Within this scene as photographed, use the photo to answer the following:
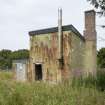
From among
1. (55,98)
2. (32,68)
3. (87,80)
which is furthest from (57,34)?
(55,98)

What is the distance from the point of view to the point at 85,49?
21.1 m

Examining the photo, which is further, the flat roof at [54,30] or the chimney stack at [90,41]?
the chimney stack at [90,41]

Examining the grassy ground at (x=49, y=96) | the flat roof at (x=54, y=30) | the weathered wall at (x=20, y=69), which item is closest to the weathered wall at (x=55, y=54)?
the flat roof at (x=54, y=30)

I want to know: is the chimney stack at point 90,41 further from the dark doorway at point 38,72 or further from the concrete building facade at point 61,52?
the dark doorway at point 38,72

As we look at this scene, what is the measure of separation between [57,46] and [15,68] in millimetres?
5686

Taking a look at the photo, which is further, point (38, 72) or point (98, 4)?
point (38, 72)

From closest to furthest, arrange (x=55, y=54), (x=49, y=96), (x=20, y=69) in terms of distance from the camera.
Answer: (x=49, y=96), (x=55, y=54), (x=20, y=69)

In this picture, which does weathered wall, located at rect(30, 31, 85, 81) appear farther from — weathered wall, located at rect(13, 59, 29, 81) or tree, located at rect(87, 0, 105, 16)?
tree, located at rect(87, 0, 105, 16)

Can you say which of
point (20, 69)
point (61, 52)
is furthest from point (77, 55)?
point (20, 69)

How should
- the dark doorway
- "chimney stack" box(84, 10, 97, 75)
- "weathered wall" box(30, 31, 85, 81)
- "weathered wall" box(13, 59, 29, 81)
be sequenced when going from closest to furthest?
"weathered wall" box(30, 31, 85, 81)
the dark doorway
"chimney stack" box(84, 10, 97, 75)
"weathered wall" box(13, 59, 29, 81)

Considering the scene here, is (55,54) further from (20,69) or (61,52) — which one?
(20,69)

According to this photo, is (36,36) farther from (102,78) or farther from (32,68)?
(102,78)

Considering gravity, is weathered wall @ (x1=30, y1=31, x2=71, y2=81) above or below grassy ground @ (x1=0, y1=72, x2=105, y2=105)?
above

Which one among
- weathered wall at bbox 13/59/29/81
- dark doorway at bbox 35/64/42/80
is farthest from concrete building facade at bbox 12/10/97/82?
weathered wall at bbox 13/59/29/81
